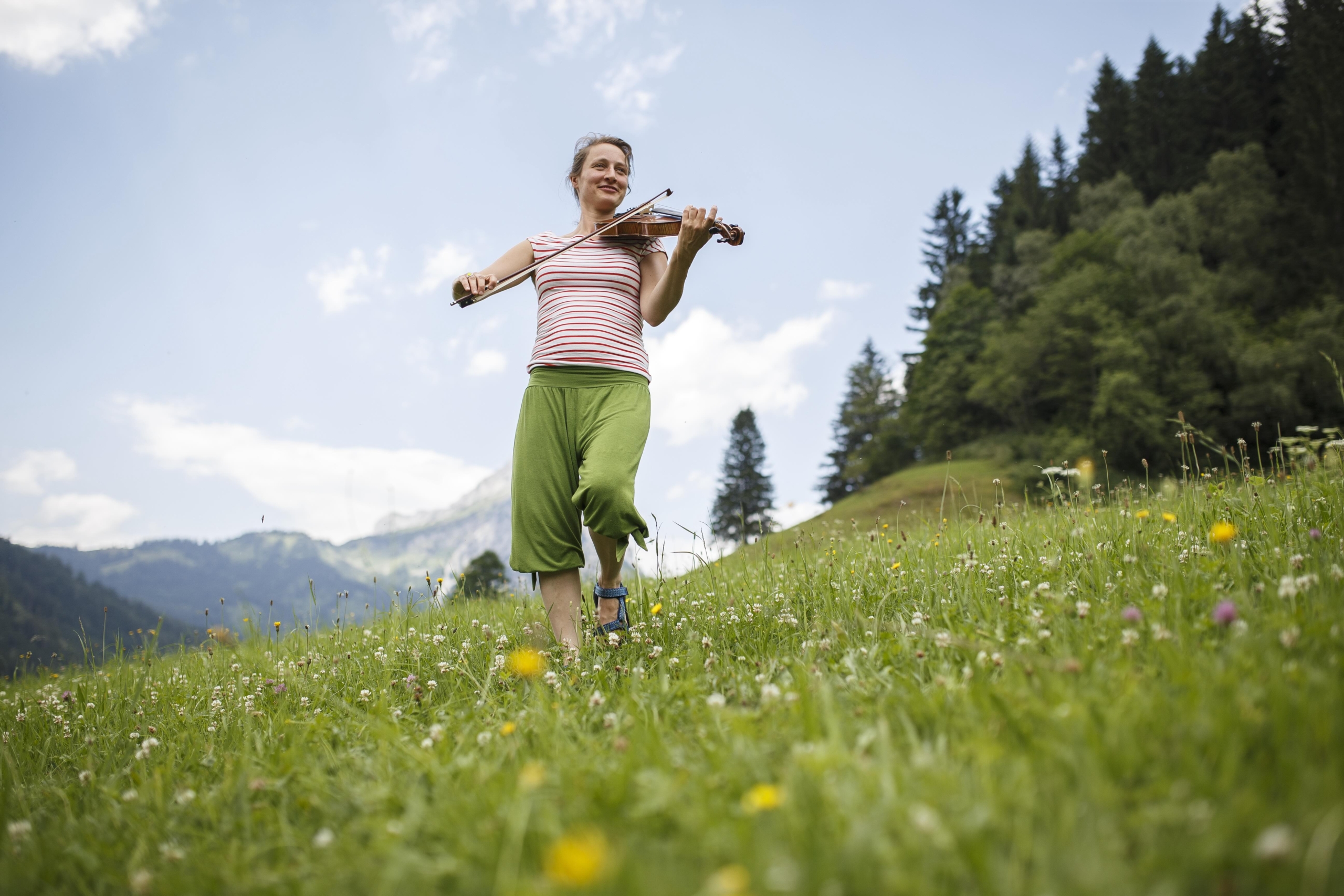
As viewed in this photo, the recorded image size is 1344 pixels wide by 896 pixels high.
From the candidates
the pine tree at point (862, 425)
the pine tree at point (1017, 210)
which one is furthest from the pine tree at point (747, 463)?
the pine tree at point (1017, 210)

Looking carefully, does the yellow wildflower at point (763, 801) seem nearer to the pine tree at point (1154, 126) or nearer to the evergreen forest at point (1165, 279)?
the evergreen forest at point (1165, 279)

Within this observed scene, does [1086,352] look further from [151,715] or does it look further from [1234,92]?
[151,715]

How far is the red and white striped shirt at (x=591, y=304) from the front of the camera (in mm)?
3619

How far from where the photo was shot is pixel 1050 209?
55.6m

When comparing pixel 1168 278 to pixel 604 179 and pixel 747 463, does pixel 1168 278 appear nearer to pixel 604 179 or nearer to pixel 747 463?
pixel 747 463

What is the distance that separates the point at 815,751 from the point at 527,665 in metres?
1.37

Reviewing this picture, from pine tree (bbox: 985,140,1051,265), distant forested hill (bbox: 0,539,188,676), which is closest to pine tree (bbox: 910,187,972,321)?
pine tree (bbox: 985,140,1051,265)

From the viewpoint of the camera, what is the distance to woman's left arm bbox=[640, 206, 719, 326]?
3.44 meters

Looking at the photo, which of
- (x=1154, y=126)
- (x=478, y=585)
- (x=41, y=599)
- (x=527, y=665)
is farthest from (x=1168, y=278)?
(x=41, y=599)

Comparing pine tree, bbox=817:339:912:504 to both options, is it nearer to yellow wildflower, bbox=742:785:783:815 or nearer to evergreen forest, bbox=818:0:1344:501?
evergreen forest, bbox=818:0:1344:501

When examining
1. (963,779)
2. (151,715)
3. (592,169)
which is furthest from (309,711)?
(592,169)

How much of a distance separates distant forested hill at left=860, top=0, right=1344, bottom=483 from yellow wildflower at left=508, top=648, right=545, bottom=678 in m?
27.6

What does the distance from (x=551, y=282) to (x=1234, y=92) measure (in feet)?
207

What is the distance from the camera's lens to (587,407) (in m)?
3.61
